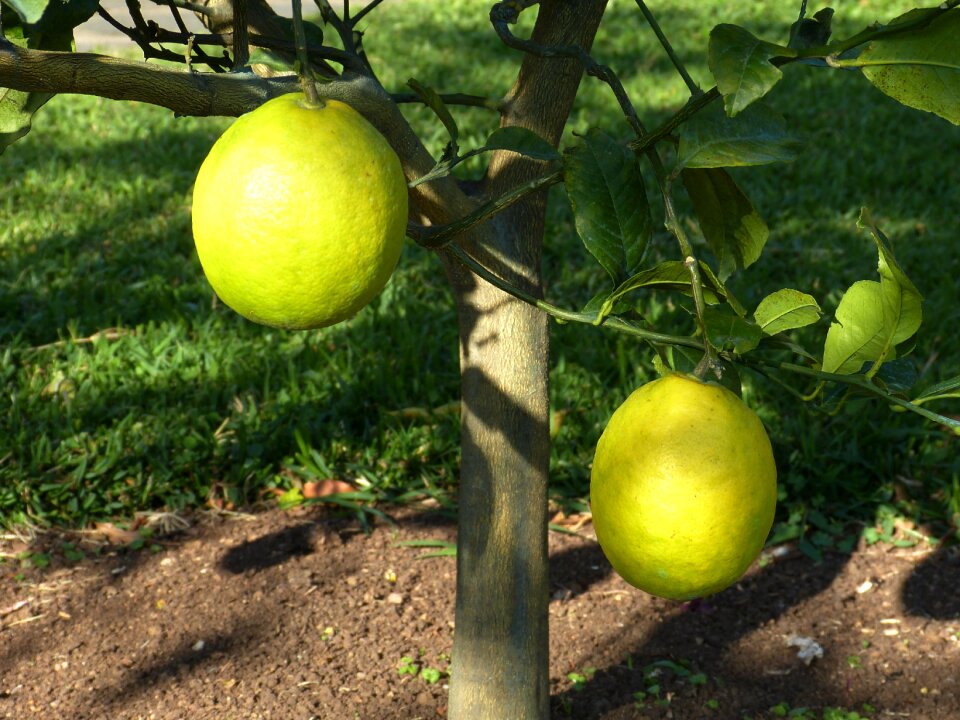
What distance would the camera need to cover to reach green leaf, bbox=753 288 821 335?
100 centimetres

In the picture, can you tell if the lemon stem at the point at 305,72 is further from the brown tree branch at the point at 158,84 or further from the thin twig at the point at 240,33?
the thin twig at the point at 240,33

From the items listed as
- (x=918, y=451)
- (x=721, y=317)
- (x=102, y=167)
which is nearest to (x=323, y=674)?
(x=721, y=317)

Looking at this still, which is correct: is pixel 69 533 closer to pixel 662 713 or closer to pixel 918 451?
pixel 662 713

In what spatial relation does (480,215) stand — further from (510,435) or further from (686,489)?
(510,435)

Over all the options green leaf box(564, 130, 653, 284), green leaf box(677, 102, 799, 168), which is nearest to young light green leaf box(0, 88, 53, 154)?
green leaf box(564, 130, 653, 284)

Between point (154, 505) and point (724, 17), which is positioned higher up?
point (724, 17)

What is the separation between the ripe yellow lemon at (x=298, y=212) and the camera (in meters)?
0.77

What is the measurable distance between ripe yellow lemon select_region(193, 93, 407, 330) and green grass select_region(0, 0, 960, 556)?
1979 mm

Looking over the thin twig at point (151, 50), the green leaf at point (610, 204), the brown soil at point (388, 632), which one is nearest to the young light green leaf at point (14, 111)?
the thin twig at point (151, 50)

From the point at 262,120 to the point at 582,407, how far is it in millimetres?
2302

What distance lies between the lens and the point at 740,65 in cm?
83

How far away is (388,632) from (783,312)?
1489 millimetres

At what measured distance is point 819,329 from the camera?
10.9 ft

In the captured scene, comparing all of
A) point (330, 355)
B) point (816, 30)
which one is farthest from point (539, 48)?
point (330, 355)
